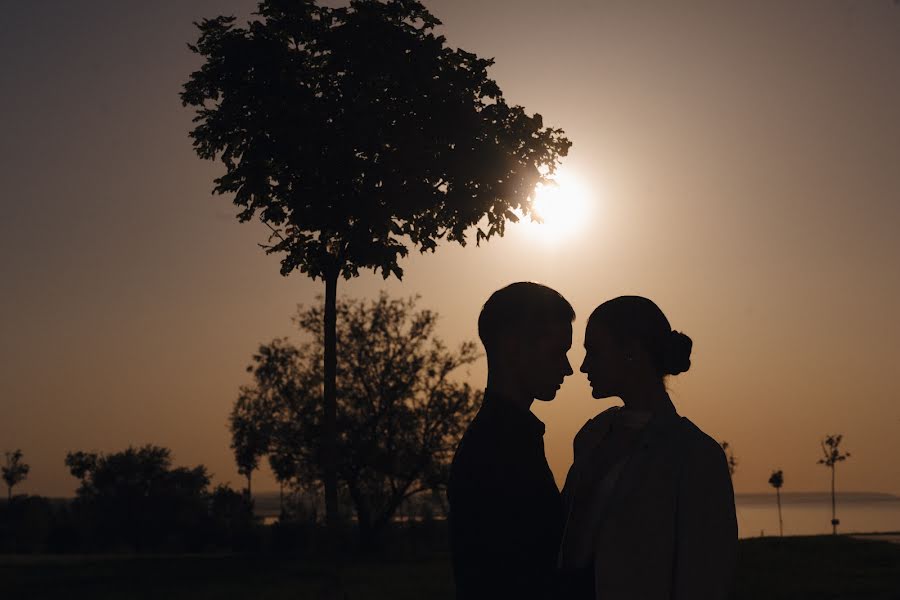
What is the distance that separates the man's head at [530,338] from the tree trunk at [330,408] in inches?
564

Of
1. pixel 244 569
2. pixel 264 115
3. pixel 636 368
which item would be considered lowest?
pixel 244 569

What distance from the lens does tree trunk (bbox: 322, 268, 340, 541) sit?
19.3m

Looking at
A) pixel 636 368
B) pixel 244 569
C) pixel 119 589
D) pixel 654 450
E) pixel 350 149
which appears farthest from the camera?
pixel 244 569

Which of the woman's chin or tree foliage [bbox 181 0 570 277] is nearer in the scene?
the woman's chin

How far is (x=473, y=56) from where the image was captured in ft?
67.2

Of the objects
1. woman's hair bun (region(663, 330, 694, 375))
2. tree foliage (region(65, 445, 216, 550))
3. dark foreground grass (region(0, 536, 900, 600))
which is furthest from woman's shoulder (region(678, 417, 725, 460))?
tree foliage (region(65, 445, 216, 550))

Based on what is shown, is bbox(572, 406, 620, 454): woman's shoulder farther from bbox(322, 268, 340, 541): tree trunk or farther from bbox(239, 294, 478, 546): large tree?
bbox(239, 294, 478, 546): large tree

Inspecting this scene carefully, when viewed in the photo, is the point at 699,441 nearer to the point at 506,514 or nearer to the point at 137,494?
the point at 506,514

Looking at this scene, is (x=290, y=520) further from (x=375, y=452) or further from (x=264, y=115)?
→ (x=264, y=115)

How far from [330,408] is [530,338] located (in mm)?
15114

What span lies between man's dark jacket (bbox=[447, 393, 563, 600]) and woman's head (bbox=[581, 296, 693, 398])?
134 centimetres

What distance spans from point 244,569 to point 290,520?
1206 centimetres

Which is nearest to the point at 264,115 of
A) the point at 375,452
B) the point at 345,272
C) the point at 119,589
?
the point at 345,272

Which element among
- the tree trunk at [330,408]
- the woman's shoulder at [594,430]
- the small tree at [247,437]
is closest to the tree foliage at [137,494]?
the small tree at [247,437]
